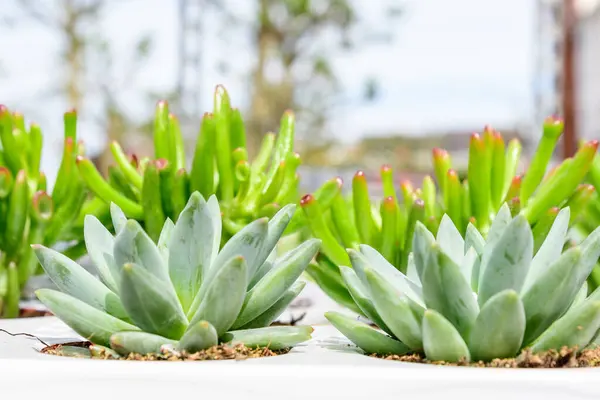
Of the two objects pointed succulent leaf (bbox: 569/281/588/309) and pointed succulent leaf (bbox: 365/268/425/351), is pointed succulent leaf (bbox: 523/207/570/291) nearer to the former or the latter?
pointed succulent leaf (bbox: 569/281/588/309)

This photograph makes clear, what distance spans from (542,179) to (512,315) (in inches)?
65.2

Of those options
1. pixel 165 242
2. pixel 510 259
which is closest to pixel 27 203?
pixel 165 242

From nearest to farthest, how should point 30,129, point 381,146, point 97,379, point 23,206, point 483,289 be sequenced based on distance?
point 97,379
point 483,289
point 23,206
point 30,129
point 381,146

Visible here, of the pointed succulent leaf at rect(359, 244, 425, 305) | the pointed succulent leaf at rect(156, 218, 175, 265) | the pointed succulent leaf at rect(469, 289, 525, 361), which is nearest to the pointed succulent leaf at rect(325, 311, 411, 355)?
the pointed succulent leaf at rect(359, 244, 425, 305)

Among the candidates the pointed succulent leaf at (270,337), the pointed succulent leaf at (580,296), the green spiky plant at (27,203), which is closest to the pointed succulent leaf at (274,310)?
the pointed succulent leaf at (270,337)

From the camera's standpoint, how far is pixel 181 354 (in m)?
2.00

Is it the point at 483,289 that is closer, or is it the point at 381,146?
the point at 483,289

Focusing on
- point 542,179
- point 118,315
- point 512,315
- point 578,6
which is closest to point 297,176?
point 542,179

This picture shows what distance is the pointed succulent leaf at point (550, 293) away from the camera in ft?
6.35

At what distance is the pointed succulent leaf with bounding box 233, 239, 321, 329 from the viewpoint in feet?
7.03

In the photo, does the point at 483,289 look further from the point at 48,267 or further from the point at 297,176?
the point at 297,176

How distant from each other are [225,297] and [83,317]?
36 centimetres

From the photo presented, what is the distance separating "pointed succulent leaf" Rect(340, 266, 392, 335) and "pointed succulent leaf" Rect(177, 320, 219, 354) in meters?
0.40

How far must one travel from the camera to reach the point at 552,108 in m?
38.3
